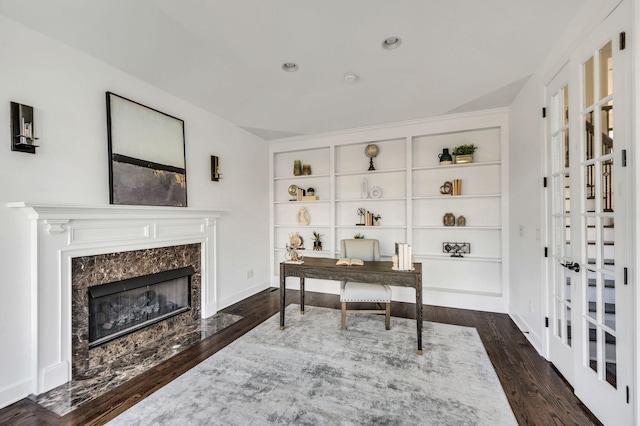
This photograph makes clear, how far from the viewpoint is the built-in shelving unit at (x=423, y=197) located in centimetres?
362

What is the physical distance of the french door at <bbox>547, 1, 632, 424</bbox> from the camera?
145 centimetres

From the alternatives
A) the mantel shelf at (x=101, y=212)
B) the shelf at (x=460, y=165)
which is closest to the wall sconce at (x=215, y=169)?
the mantel shelf at (x=101, y=212)

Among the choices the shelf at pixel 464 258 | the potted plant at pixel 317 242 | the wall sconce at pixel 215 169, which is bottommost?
the shelf at pixel 464 258

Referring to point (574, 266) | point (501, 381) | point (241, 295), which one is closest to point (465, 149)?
point (574, 266)

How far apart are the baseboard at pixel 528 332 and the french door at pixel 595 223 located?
0.81ft

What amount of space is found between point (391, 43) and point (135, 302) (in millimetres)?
3549

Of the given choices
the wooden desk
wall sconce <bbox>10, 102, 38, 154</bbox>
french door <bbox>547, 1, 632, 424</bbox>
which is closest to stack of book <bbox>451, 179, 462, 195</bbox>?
french door <bbox>547, 1, 632, 424</bbox>

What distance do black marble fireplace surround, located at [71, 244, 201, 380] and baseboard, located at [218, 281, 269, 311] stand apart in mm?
475

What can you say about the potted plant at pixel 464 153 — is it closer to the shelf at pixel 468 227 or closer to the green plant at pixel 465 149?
the green plant at pixel 465 149

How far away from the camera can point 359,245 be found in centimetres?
346

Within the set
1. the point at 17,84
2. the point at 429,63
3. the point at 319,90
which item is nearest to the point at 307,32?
the point at 319,90

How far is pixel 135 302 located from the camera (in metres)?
2.71

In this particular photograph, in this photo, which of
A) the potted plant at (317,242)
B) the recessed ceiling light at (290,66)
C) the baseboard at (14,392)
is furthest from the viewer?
the potted plant at (317,242)

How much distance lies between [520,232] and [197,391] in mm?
3568
